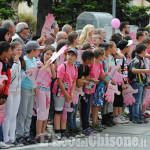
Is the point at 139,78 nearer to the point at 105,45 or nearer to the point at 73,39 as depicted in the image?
the point at 105,45

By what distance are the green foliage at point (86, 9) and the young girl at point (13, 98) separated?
2091 cm

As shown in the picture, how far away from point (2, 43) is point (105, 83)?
3.21 meters

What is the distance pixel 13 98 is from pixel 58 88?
1.12 m

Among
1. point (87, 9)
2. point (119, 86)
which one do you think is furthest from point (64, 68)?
point (87, 9)

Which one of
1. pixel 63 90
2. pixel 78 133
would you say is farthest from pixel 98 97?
pixel 63 90

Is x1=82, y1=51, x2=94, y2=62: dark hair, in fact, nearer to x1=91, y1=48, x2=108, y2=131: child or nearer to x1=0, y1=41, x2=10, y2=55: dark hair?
x1=91, y1=48, x2=108, y2=131: child

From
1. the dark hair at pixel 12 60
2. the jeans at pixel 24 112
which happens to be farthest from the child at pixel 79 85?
the dark hair at pixel 12 60

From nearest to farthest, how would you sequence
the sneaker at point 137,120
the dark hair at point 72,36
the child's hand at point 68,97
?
the child's hand at point 68,97 → the dark hair at point 72,36 → the sneaker at point 137,120

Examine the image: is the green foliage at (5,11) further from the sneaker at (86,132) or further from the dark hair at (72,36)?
the sneaker at (86,132)

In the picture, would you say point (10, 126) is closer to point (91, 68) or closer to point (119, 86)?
point (91, 68)

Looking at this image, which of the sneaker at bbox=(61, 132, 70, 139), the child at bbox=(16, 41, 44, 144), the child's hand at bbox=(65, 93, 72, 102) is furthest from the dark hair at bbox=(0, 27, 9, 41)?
the sneaker at bbox=(61, 132, 70, 139)

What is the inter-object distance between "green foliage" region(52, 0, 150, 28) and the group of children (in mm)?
18364

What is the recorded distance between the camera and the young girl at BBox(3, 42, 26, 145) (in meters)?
8.05

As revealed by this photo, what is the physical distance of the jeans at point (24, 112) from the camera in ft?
27.6
